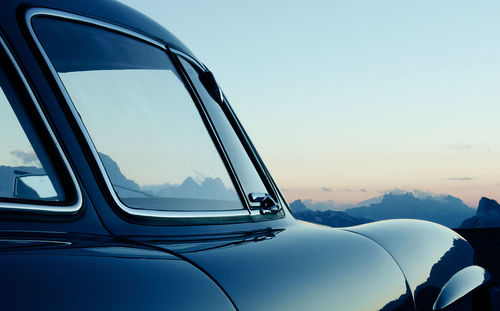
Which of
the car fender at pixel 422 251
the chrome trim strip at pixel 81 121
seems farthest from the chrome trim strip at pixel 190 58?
the car fender at pixel 422 251

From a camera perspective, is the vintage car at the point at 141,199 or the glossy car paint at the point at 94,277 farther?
the vintage car at the point at 141,199

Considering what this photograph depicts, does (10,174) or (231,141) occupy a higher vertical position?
(10,174)

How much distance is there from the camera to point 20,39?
1427 mm

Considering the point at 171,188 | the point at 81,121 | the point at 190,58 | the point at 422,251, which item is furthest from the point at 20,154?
the point at 422,251

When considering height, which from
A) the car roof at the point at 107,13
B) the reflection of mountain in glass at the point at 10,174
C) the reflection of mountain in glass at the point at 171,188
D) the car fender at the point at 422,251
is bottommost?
the car fender at the point at 422,251

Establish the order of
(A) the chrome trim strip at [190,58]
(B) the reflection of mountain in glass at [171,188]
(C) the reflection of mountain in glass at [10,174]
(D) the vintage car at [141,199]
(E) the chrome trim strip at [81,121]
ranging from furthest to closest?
1. (A) the chrome trim strip at [190,58]
2. (B) the reflection of mountain in glass at [171,188]
3. (E) the chrome trim strip at [81,121]
4. (C) the reflection of mountain in glass at [10,174]
5. (D) the vintage car at [141,199]

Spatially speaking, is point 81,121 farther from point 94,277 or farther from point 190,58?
point 190,58

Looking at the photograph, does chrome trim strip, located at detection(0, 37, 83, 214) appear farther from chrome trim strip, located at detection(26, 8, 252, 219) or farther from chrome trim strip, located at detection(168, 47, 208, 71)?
chrome trim strip, located at detection(168, 47, 208, 71)

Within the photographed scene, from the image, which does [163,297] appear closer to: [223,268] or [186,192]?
[223,268]

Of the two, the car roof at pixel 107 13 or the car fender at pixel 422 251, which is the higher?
the car roof at pixel 107 13

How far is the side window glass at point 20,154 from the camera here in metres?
1.36

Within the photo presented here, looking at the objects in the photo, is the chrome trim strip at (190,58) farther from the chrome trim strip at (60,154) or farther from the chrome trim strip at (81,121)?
the chrome trim strip at (60,154)

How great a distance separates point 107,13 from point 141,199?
1.99ft

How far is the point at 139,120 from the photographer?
183cm
